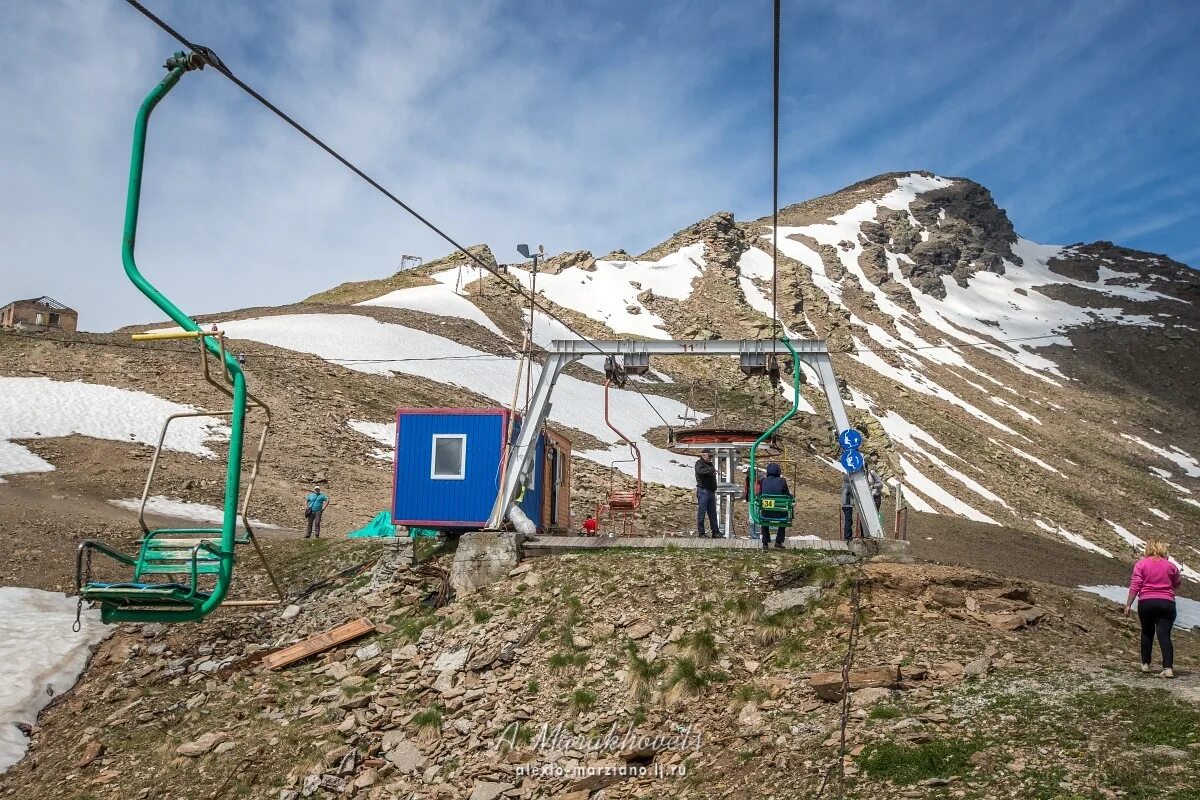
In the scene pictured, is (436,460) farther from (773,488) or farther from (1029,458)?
(1029,458)

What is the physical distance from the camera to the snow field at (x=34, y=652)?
14055mm

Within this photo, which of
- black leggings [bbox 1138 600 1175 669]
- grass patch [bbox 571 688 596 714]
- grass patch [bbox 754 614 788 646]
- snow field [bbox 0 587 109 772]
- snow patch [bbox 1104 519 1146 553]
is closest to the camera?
black leggings [bbox 1138 600 1175 669]

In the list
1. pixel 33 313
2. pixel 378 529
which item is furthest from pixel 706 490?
pixel 33 313

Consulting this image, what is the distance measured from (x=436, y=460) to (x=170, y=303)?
476 inches

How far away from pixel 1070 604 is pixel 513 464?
10810mm

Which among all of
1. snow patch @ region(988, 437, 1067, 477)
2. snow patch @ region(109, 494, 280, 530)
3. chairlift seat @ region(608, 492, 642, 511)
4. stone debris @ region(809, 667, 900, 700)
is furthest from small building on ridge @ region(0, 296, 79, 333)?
snow patch @ region(988, 437, 1067, 477)

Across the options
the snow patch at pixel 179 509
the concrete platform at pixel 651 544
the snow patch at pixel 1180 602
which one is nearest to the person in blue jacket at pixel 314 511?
the snow patch at pixel 179 509

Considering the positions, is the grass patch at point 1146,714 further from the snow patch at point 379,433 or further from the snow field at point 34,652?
the snow patch at point 379,433

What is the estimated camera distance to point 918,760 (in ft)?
28.2

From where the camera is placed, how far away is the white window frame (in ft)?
63.7

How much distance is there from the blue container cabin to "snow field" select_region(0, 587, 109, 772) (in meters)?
6.39

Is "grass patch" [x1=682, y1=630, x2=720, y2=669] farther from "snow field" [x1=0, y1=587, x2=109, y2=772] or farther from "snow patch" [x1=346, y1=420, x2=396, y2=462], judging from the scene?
"snow patch" [x1=346, y1=420, x2=396, y2=462]

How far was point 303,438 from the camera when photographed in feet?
120

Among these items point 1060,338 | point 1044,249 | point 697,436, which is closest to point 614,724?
point 697,436
